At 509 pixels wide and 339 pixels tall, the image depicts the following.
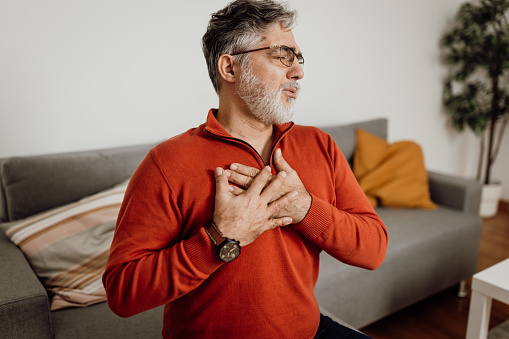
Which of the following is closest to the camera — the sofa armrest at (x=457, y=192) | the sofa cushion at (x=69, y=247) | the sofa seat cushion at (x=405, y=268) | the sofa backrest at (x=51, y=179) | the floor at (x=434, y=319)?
the sofa cushion at (x=69, y=247)

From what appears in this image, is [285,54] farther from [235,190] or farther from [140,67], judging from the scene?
[140,67]

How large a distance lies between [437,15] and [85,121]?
9.53 ft

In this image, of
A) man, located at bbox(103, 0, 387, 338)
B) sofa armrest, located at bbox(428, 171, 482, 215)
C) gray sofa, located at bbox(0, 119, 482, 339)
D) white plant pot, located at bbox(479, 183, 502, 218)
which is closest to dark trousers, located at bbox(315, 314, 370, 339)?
man, located at bbox(103, 0, 387, 338)

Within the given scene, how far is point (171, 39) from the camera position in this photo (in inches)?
85.0

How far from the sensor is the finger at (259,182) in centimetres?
94

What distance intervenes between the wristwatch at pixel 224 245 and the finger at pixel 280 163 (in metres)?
0.22

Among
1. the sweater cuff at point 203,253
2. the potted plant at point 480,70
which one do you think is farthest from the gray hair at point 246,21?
the potted plant at point 480,70

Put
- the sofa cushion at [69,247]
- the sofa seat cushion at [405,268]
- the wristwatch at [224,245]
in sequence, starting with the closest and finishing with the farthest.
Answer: the wristwatch at [224,245]
the sofa cushion at [69,247]
the sofa seat cushion at [405,268]

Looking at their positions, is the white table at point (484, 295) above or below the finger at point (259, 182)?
below

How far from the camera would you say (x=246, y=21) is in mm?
1053

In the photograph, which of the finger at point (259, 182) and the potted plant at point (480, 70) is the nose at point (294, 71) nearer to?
the finger at point (259, 182)

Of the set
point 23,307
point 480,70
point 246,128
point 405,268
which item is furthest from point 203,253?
point 480,70

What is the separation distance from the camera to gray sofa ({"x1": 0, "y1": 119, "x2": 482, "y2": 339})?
1245 mm

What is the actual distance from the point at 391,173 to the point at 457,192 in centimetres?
41
